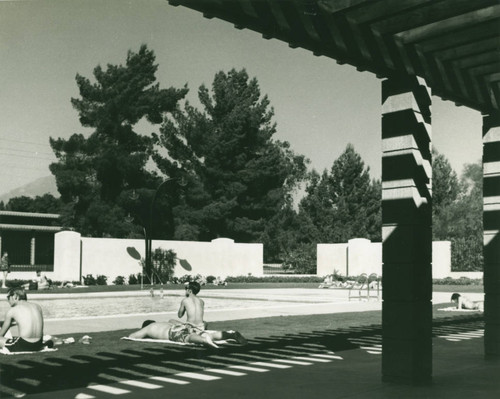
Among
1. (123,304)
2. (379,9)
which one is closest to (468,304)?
A: (123,304)

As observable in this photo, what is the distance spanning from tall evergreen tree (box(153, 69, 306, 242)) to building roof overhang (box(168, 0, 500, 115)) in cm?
4809

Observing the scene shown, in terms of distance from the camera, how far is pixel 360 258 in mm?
46031

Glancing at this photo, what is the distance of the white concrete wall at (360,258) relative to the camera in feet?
145

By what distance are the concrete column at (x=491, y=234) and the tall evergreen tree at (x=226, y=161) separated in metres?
46.3

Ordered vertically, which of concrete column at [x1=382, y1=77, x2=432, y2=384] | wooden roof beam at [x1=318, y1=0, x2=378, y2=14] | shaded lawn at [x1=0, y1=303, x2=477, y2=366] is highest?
wooden roof beam at [x1=318, y1=0, x2=378, y2=14]

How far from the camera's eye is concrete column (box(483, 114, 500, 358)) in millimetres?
9672

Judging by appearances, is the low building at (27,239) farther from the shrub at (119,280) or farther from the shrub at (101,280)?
the shrub at (101,280)

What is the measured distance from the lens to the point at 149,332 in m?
11.5

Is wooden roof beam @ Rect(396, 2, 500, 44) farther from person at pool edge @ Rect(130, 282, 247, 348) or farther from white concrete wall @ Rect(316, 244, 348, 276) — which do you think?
white concrete wall @ Rect(316, 244, 348, 276)

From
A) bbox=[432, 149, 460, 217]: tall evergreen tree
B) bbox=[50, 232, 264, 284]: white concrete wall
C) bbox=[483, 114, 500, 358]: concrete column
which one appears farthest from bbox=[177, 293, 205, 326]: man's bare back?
bbox=[432, 149, 460, 217]: tall evergreen tree

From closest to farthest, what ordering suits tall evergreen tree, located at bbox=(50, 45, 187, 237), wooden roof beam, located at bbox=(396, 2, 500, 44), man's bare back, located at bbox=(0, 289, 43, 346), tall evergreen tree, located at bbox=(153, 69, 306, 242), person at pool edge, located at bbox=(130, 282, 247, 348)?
wooden roof beam, located at bbox=(396, 2, 500, 44) < man's bare back, located at bbox=(0, 289, 43, 346) < person at pool edge, located at bbox=(130, 282, 247, 348) < tall evergreen tree, located at bbox=(50, 45, 187, 237) < tall evergreen tree, located at bbox=(153, 69, 306, 242)

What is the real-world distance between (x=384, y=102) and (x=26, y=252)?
1742 inches

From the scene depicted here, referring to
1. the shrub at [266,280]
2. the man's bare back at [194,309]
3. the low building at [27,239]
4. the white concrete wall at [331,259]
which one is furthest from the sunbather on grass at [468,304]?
the low building at [27,239]

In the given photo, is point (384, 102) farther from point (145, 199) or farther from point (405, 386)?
point (145, 199)
